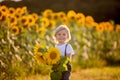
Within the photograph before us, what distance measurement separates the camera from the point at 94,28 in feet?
33.9

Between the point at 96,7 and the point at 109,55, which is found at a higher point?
the point at 96,7

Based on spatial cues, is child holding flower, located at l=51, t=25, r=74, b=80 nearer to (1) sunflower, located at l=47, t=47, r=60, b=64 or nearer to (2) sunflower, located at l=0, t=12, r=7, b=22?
(1) sunflower, located at l=47, t=47, r=60, b=64

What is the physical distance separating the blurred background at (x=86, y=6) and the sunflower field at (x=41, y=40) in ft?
2.52

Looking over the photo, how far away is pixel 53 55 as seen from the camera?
5.93 m

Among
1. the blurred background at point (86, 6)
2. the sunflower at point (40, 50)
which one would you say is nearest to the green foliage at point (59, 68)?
the sunflower at point (40, 50)

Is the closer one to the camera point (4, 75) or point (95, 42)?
point (4, 75)

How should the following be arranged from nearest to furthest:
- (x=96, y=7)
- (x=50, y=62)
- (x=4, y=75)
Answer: (x=50, y=62), (x=4, y=75), (x=96, y=7)

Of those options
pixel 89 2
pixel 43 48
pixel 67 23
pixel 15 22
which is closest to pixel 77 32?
pixel 67 23

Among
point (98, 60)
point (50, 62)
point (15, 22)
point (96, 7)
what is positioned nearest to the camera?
point (50, 62)

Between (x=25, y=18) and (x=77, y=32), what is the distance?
1.68m

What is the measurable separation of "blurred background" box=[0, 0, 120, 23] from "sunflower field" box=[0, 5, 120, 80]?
2.52 ft

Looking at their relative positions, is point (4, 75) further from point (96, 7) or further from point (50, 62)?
point (96, 7)

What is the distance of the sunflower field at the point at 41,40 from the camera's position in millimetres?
7406

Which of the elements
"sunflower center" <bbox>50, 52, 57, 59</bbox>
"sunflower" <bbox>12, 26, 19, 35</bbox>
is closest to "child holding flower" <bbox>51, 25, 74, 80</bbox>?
"sunflower center" <bbox>50, 52, 57, 59</bbox>
